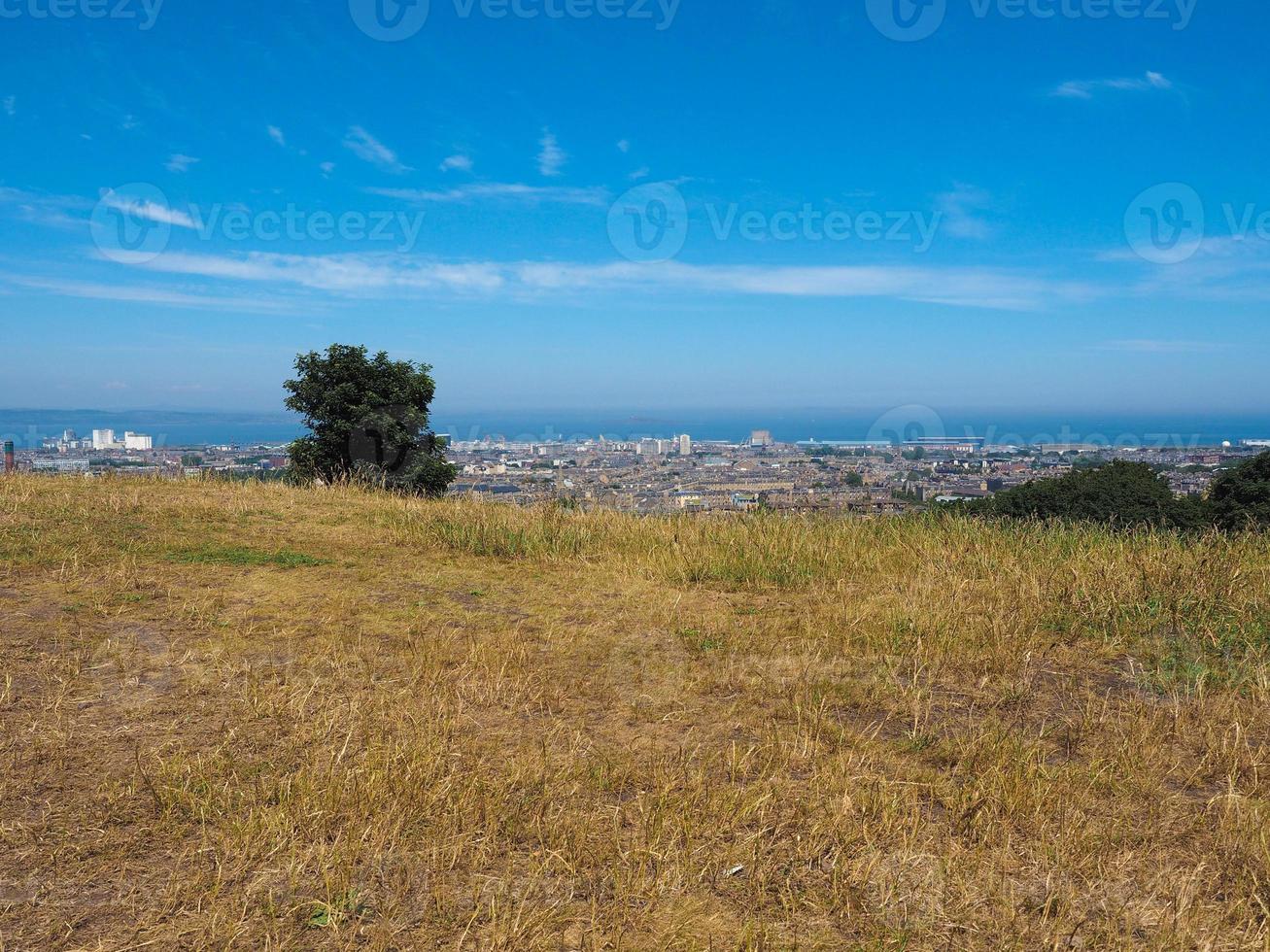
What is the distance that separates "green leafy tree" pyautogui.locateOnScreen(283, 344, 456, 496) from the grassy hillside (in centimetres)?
1182

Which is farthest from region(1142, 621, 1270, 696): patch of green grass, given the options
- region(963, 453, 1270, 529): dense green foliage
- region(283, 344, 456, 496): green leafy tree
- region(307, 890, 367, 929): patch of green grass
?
region(283, 344, 456, 496): green leafy tree

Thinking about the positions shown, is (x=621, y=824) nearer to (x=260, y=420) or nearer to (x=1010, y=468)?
(x=1010, y=468)

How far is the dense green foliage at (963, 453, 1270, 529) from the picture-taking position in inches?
794

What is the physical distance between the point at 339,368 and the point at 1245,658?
19.2 meters

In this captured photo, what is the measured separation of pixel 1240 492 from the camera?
22.3m

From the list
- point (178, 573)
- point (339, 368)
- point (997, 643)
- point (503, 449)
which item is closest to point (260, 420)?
point (503, 449)

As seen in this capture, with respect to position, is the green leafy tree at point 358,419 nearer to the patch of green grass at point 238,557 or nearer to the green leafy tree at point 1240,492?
the patch of green grass at point 238,557

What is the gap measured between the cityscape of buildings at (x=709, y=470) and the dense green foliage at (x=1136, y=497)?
0.54 metres

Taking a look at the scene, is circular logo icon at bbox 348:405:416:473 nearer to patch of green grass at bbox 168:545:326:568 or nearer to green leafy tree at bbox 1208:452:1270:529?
patch of green grass at bbox 168:545:326:568

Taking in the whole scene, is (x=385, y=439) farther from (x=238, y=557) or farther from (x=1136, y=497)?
(x=1136, y=497)

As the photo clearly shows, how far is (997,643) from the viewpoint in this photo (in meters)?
6.04

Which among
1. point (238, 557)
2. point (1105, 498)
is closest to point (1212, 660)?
point (238, 557)

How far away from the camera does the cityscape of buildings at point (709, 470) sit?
11.7m

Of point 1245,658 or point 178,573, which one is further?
point 178,573
